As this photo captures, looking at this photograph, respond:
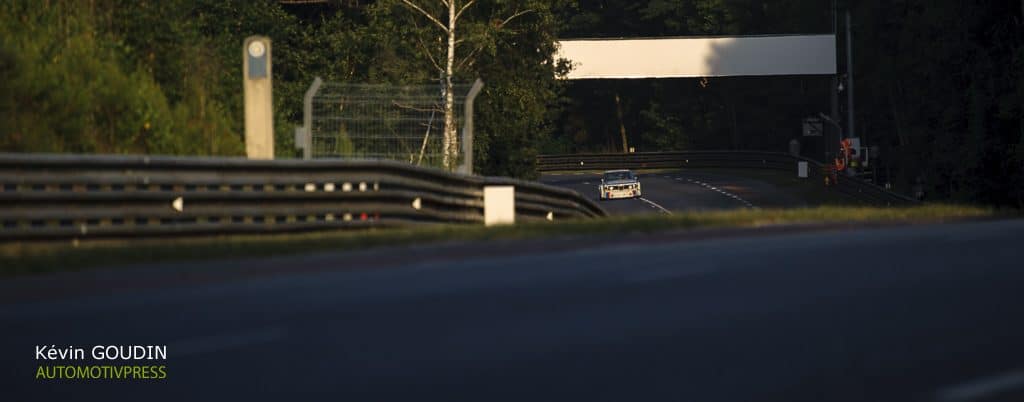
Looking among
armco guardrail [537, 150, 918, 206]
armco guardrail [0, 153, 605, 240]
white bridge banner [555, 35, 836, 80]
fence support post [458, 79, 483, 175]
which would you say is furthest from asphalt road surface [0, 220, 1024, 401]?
armco guardrail [537, 150, 918, 206]

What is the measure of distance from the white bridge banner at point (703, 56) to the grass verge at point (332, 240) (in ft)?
169

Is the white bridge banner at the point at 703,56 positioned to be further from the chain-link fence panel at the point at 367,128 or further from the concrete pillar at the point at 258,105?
the concrete pillar at the point at 258,105

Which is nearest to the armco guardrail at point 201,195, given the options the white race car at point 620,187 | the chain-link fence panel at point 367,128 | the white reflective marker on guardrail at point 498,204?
the white reflective marker on guardrail at point 498,204

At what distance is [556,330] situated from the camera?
34.7ft

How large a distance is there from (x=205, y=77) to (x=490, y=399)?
1806 cm

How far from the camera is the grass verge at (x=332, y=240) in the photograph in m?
15.6

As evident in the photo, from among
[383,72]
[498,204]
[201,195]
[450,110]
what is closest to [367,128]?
[498,204]

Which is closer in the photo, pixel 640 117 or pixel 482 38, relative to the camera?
pixel 482 38

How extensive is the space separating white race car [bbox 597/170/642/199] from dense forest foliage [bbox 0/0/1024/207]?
36.0 feet

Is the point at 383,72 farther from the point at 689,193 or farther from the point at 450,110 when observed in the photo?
the point at 689,193

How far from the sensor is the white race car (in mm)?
69750

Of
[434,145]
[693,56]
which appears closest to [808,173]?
[693,56]

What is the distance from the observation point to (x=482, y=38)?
43.3 metres

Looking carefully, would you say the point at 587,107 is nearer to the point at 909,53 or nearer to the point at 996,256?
the point at 909,53
